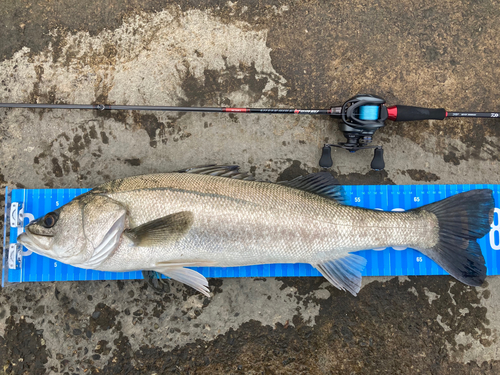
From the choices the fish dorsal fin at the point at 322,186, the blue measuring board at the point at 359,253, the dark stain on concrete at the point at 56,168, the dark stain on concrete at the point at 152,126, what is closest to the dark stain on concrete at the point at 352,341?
the blue measuring board at the point at 359,253

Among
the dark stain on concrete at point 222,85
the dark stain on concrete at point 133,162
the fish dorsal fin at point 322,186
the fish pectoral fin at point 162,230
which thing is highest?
the dark stain on concrete at point 222,85

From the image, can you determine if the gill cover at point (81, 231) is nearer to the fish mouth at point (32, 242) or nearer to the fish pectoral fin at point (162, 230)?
the fish mouth at point (32, 242)

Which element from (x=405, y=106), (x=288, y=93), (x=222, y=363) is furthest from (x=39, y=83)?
(x=405, y=106)

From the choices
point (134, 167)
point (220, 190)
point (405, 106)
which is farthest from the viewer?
point (134, 167)

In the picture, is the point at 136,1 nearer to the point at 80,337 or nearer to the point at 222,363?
the point at 80,337

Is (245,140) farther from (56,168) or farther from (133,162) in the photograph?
(56,168)

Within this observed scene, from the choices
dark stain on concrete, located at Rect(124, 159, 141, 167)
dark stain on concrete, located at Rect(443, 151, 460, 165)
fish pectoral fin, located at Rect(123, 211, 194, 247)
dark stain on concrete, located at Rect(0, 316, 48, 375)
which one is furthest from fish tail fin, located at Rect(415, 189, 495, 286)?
dark stain on concrete, located at Rect(0, 316, 48, 375)
